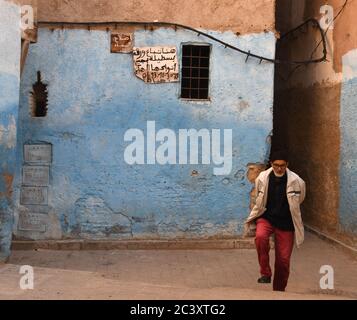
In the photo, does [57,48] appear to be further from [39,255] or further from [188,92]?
[39,255]

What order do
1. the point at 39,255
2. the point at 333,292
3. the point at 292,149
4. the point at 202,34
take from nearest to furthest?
1. the point at 333,292
2. the point at 39,255
3. the point at 202,34
4. the point at 292,149

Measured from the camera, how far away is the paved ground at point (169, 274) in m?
4.90

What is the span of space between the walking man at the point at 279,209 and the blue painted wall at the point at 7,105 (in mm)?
3355

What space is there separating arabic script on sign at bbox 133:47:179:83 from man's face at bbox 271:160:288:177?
3733 mm

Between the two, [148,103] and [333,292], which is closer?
[333,292]

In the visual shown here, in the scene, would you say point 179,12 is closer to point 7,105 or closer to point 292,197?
point 7,105

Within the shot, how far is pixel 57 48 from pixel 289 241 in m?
5.36

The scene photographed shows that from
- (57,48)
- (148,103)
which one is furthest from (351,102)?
(57,48)

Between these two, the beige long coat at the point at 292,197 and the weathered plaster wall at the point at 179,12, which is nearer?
the beige long coat at the point at 292,197

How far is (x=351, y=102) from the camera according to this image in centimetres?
825

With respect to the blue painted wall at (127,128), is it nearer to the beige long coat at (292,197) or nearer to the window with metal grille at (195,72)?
the window with metal grille at (195,72)

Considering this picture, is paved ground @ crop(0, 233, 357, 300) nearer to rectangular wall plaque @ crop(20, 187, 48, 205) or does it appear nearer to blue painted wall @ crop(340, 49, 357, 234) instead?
blue painted wall @ crop(340, 49, 357, 234)
